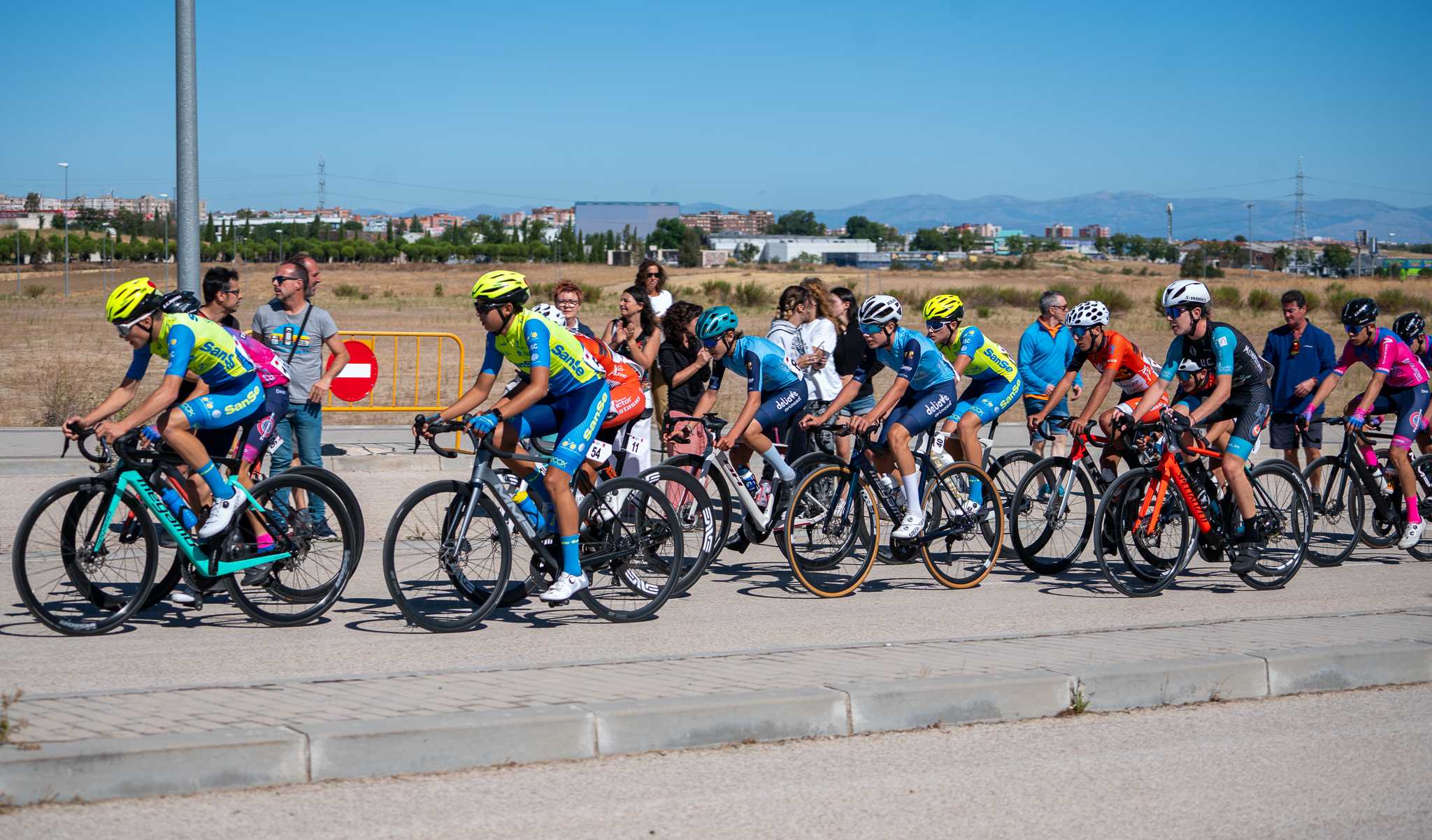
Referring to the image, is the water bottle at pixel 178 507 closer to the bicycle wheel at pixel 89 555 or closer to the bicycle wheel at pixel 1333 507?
the bicycle wheel at pixel 89 555

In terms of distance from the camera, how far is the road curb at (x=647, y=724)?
16.5 feet

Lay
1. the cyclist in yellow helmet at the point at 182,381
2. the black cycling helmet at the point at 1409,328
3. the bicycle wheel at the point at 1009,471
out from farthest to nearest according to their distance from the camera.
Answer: the black cycling helmet at the point at 1409,328 < the bicycle wheel at the point at 1009,471 < the cyclist in yellow helmet at the point at 182,381

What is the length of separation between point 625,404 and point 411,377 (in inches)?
699

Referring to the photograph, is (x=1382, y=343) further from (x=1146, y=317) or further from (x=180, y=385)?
(x=1146, y=317)

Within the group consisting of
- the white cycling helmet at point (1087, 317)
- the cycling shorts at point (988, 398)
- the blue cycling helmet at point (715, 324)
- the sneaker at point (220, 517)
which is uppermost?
the white cycling helmet at point (1087, 317)

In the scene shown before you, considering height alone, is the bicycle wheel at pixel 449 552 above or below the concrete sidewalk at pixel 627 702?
above

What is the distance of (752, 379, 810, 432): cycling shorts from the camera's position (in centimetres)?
962

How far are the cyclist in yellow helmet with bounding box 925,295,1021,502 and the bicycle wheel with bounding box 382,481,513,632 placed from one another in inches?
152

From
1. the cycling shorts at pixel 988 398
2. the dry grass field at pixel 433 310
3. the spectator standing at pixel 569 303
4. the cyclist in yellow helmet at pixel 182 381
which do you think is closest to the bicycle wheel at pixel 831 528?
the cycling shorts at pixel 988 398

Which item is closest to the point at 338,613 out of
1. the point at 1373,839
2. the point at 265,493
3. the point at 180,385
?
the point at 265,493

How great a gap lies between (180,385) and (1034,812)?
503cm

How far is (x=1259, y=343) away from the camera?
128 ft

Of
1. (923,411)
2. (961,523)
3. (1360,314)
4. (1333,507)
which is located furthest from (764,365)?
(1360,314)

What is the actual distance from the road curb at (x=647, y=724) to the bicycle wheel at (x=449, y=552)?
2029 millimetres
